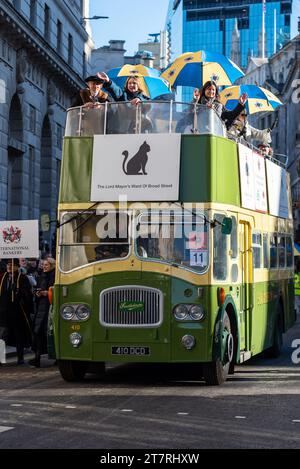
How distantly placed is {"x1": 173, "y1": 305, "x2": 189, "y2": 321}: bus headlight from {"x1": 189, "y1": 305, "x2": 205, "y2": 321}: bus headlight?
0.23 feet

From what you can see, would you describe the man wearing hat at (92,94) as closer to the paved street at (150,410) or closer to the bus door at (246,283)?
the bus door at (246,283)

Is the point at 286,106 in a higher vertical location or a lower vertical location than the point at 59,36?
higher

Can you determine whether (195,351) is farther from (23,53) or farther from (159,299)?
(23,53)

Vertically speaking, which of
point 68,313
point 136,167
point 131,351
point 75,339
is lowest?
point 131,351

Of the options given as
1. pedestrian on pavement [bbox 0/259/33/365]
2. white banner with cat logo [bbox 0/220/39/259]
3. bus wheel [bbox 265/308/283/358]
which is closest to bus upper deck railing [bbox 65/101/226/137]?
white banner with cat logo [bbox 0/220/39/259]

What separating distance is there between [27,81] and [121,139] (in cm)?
2488

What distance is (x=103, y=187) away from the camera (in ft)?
45.6

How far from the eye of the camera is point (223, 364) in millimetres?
14109

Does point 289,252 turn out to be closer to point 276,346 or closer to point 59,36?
point 276,346

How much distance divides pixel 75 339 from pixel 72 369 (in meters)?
0.83

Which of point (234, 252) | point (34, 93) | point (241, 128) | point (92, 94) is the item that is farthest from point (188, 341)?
point (34, 93)

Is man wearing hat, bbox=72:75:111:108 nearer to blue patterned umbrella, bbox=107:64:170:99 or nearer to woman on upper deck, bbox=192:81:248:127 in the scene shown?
woman on upper deck, bbox=192:81:248:127

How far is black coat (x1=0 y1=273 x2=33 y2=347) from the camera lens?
1734 centimetres
